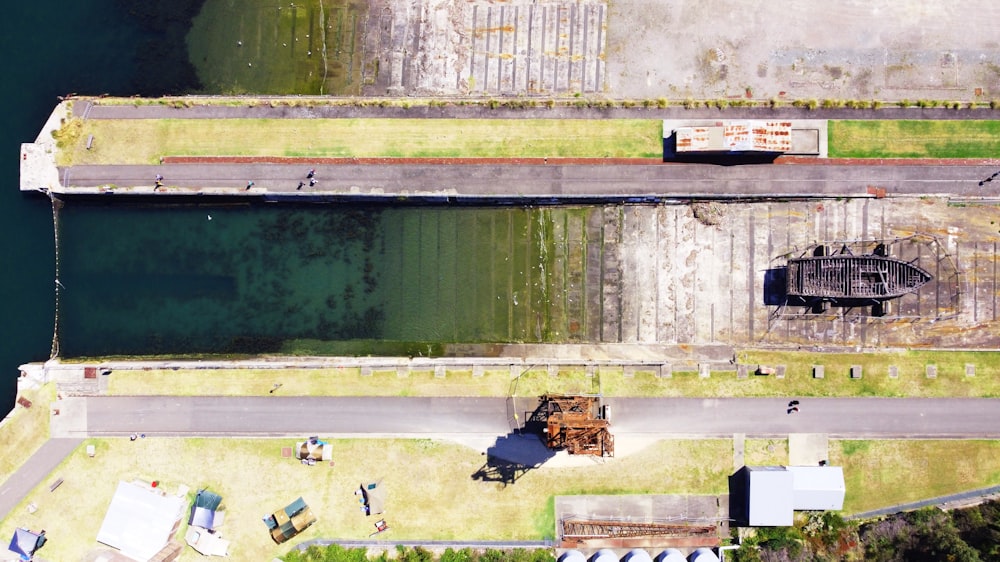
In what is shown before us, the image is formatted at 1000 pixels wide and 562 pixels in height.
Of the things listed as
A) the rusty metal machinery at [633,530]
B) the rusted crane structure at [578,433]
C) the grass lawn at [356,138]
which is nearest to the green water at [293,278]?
the grass lawn at [356,138]

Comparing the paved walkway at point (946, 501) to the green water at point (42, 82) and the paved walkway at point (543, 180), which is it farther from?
the green water at point (42, 82)

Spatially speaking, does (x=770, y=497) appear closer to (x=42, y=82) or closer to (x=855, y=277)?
(x=855, y=277)

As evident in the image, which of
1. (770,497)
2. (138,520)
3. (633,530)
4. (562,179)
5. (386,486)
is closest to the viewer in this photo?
(770,497)

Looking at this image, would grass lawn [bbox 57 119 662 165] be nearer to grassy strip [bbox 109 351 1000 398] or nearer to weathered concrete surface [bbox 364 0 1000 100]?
weathered concrete surface [bbox 364 0 1000 100]

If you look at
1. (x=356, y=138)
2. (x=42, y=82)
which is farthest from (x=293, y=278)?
(x=42, y=82)

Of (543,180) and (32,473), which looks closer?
(32,473)

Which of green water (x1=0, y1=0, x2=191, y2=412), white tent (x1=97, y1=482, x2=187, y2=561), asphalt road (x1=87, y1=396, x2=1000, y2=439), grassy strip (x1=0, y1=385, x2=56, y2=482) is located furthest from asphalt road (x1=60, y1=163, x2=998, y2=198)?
white tent (x1=97, y1=482, x2=187, y2=561)
